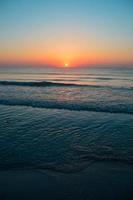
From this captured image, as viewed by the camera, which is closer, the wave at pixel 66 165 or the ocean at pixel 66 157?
the ocean at pixel 66 157

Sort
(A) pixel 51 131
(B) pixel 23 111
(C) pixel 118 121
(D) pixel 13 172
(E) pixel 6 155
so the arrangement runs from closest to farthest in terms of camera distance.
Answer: (D) pixel 13 172
(E) pixel 6 155
(A) pixel 51 131
(C) pixel 118 121
(B) pixel 23 111

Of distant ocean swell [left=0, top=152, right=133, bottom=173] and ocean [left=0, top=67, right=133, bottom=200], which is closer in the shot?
ocean [left=0, top=67, right=133, bottom=200]

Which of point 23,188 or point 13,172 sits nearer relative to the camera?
point 23,188

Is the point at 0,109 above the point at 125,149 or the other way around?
above

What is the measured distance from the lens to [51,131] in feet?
20.0

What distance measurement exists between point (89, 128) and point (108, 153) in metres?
1.91

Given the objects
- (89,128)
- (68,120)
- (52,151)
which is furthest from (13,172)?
(68,120)

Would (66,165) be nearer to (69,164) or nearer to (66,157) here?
(69,164)

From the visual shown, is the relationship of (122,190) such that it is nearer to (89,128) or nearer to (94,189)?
(94,189)

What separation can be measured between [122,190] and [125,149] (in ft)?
5.92

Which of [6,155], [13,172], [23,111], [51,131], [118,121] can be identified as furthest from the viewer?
[23,111]

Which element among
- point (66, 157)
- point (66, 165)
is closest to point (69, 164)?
point (66, 165)

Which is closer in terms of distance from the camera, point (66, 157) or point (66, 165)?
point (66, 165)

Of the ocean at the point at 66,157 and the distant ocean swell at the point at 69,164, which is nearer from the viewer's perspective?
the ocean at the point at 66,157
